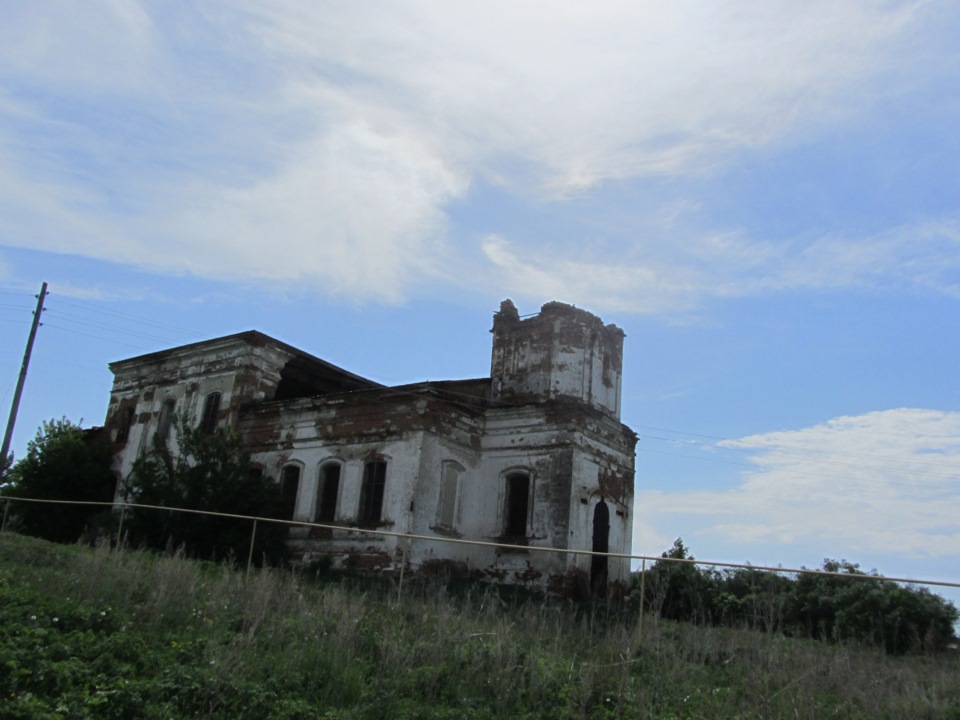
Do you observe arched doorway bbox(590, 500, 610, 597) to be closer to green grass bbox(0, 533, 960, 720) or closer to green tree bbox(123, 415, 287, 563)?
green tree bbox(123, 415, 287, 563)

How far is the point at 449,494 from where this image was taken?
27.7 meters

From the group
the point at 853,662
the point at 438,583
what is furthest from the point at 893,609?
the point at 438,583

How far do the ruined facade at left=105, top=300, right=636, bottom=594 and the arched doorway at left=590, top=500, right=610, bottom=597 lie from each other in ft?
0.20

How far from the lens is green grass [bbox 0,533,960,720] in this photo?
10.4 meters

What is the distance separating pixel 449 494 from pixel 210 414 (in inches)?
385

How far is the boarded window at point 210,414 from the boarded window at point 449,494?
9.09 meters

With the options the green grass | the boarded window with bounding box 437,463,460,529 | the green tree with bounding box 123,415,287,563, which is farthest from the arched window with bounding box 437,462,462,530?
the green grass

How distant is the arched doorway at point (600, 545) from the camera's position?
27.5m

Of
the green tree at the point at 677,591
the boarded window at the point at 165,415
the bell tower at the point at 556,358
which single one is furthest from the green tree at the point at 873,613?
the boarded window at the point at 165,415

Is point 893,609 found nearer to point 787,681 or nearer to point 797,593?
point 797,593

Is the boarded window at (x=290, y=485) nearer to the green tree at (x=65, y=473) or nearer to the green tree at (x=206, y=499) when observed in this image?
the green tree at (x=206, y=499)

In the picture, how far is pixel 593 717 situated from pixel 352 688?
Result: 300cm

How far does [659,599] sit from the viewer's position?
13.8 metres

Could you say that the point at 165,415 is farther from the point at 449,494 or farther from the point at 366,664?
the point at 366,664
